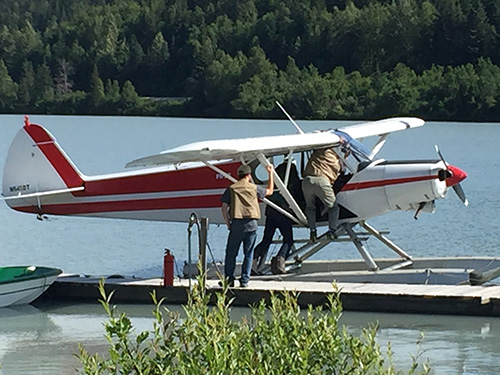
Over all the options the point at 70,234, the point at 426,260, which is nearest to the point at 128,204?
the point at 426,260

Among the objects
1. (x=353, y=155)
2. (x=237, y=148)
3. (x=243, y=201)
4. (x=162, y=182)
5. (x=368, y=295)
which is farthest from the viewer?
(x=162, y=182)

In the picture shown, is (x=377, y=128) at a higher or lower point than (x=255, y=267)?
higher

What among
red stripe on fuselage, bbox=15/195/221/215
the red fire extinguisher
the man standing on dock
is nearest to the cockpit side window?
the man standing on dock

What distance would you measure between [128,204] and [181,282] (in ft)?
3.94

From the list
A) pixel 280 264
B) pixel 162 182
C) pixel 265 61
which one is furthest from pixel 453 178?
pixel 265 61

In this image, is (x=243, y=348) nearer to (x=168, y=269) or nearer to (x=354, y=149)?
(x=168, y=269)

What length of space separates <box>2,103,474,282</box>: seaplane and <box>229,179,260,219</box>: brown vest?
0.33 metres

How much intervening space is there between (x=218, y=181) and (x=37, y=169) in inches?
76.5

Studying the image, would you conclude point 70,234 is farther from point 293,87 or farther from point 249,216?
point 293,87

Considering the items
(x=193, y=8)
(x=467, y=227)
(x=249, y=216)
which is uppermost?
(x=193, y=8)

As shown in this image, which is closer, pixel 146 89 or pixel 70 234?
pixel 70 234

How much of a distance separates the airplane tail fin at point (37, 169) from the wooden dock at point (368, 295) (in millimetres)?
1478

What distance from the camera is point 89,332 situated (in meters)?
9.64

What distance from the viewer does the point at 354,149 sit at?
34.7 ft
